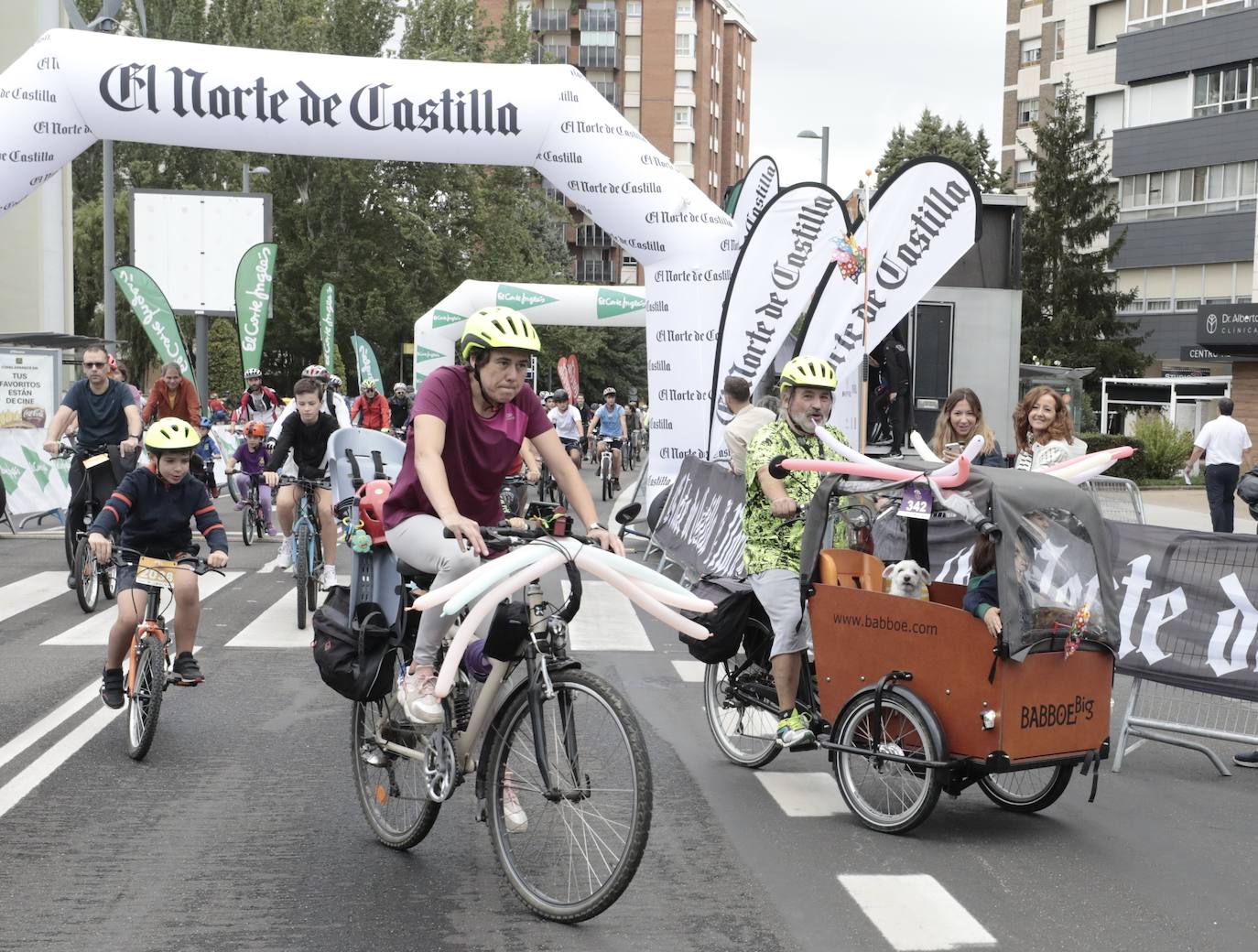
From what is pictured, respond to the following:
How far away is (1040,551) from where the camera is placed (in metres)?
5.86

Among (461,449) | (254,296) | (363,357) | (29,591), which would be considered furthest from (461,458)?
(363,357)

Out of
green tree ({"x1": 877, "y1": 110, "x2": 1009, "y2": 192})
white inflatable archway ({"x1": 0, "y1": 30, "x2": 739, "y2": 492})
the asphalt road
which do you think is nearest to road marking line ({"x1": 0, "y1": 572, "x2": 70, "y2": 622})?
the asphalt road

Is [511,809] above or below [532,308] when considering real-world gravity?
below

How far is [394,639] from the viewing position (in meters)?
5.57

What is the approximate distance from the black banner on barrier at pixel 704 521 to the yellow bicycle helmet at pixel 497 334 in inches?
266

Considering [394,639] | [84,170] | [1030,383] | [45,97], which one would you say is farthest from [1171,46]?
[394,639]

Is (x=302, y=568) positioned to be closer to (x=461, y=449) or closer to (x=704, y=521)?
(x=704, y=521)

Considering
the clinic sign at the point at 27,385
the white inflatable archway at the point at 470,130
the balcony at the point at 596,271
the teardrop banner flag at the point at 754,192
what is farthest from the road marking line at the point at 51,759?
the balcony at the point at 596,271

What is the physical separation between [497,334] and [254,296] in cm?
2321

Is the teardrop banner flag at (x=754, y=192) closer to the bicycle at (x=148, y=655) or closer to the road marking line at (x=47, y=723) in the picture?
the road marking line at (x=47, y=723)

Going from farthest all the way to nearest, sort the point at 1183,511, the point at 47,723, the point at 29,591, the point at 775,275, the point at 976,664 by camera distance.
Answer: the point at 1183,511 < the point at 775,275 < the point at 29,591 < the point at 47,723 < the point at 976,664

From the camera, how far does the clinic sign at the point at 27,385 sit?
19.8 m

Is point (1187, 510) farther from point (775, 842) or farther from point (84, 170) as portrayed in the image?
point (84, 170)

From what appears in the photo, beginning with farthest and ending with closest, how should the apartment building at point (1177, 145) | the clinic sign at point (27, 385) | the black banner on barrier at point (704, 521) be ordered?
the apartment building at point (1177, 145)
the clinic sign at point (27, 385)
the black banner on barrier at point (704, 521)
